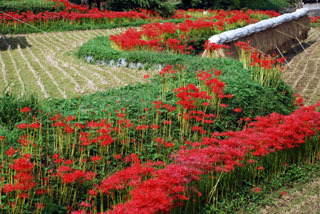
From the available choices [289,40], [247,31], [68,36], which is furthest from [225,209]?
[289,40]

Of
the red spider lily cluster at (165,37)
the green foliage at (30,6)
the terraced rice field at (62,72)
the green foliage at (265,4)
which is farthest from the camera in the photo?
the green foliage at (265,4)

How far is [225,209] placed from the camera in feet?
15.0

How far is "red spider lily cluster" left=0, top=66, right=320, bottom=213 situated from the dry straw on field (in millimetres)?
4630

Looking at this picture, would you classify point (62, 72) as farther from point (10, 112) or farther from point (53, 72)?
point (10, 112)

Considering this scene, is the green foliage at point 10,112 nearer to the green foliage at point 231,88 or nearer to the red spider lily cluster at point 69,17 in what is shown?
the green foliage at point 231,88

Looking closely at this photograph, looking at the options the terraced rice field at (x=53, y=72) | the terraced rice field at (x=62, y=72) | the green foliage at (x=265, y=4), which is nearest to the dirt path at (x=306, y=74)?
the terraced rice field at (x=62, y=72)

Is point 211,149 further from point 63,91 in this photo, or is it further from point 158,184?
point 63,91

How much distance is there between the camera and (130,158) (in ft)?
16.7

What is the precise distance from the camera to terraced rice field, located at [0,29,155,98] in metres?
7.70

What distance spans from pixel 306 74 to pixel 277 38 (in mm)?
3215

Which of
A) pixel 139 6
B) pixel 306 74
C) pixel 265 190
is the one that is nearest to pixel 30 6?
pixel 139 6

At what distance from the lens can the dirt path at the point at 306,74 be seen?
30.6 ft

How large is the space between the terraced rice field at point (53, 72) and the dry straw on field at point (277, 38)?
2813 millimetres

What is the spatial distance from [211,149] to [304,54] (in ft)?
37.0
